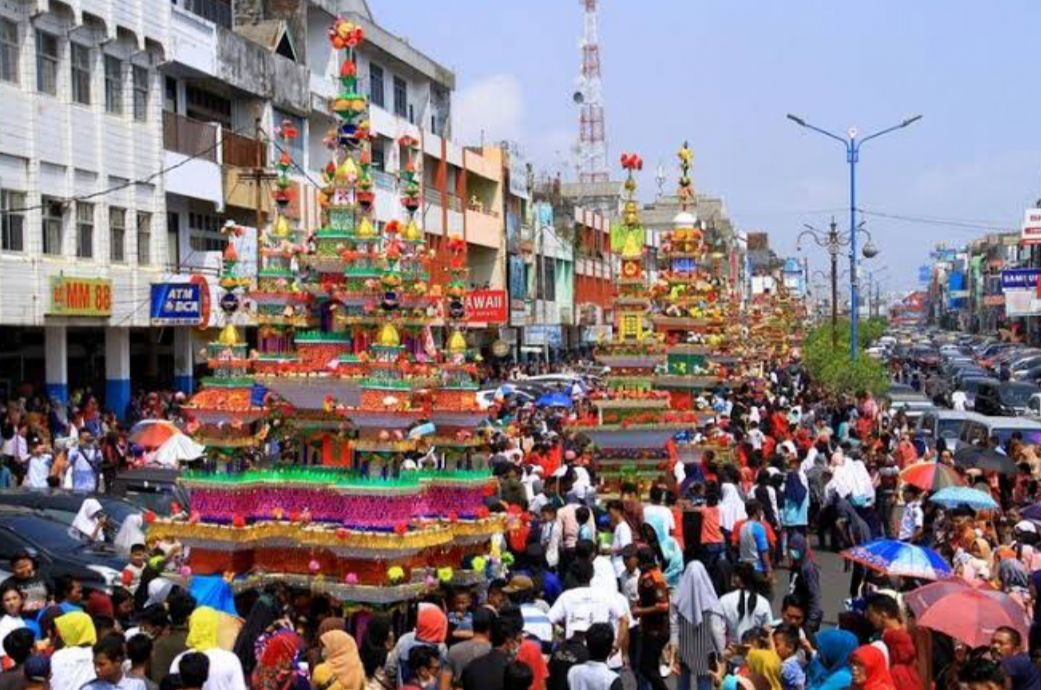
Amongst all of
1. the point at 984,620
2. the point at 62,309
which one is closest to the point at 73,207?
the point at 62,309

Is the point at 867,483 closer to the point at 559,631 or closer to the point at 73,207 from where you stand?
the point at 559,631

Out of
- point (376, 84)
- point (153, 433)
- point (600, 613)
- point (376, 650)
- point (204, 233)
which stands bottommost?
point (376, 650)

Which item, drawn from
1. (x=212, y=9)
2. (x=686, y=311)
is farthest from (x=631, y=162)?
(x=212, y=9)

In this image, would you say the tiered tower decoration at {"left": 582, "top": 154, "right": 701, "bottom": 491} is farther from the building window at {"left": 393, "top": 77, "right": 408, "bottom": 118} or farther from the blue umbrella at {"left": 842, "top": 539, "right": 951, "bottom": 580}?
the building window at {"left": 393, "top": 77, "right": 408, "bottom": 118}

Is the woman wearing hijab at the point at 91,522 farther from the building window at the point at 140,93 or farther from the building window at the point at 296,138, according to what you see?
the building window at the point at 296,138

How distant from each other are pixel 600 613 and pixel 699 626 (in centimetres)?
99

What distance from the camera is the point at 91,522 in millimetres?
17188

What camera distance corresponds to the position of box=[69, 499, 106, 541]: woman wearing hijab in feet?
56.1

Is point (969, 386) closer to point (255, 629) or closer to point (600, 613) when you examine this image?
point (600, 613)

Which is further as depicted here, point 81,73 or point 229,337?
point 81,73

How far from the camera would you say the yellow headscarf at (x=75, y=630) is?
9891 millimetres

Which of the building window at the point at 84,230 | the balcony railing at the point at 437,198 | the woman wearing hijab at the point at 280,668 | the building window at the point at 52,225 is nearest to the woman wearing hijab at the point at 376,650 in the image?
the woman wearing hijab at the point at 280,668

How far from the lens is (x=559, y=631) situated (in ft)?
38.1

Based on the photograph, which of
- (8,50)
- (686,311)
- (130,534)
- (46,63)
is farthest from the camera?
(46,63)
